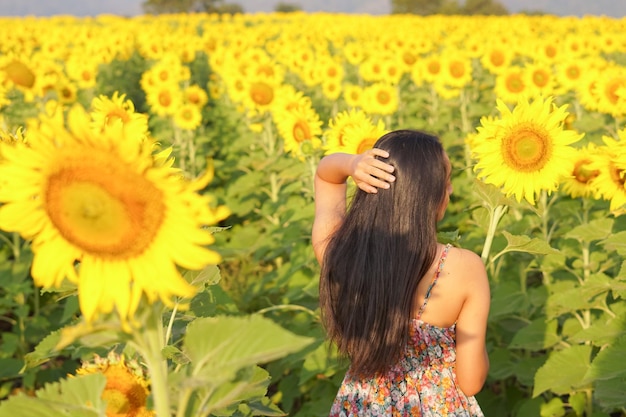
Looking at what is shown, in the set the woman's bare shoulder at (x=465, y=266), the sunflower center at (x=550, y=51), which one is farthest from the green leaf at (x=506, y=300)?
the sunflower center at (x=550, y=51)

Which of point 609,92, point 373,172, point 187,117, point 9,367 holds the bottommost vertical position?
point 9,367

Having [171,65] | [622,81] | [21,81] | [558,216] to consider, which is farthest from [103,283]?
[171,65]

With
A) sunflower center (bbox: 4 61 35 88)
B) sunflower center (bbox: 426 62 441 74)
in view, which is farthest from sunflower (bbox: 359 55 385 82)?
sunflower center (bbox: 4 61 35 88)

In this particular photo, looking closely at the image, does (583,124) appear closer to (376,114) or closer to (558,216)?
(558,216)

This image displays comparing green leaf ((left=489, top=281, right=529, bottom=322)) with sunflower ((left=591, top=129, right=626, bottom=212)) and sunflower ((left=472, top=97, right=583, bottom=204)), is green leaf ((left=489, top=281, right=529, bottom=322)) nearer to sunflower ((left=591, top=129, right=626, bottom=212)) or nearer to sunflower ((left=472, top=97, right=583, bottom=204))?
sunflower ((left=591, top=129, right=626, bottom=212))

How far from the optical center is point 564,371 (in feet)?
10.8

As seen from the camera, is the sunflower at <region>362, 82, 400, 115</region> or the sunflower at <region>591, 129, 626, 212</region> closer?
the sunflower at <region>591, 129, 626, 212</region>

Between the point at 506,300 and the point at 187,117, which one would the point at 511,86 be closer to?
the point at 187,117

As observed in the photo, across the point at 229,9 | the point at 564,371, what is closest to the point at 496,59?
the point at 564,371

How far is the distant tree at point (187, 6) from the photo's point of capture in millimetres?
56475

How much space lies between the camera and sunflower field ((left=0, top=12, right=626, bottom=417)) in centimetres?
128

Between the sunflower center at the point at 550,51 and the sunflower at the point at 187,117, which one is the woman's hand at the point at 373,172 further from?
the sunflower center at the point at 550,51

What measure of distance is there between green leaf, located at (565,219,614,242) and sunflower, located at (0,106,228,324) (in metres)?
2.69

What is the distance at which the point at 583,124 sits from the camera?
5.80 meters
